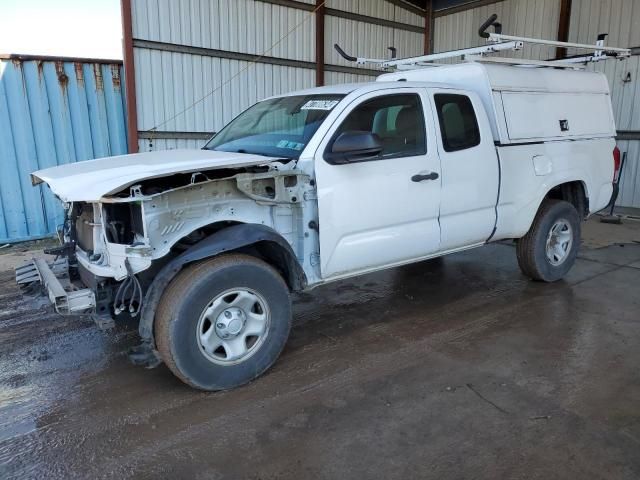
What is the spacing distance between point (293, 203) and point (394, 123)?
49.2 inches

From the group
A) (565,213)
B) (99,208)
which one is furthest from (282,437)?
(565,213)

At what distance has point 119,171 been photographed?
126 inches

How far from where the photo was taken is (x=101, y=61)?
328 inches

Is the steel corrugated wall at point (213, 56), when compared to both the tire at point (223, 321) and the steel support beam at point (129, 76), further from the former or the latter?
the tire at point (223, 321)

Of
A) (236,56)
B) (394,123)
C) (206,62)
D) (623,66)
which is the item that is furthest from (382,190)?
(623,66)

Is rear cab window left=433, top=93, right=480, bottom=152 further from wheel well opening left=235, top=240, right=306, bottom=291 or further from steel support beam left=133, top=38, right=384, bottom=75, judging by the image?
steel support beam left=133, top=38, right=384, bottom=75

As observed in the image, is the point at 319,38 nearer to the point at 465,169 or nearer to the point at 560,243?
the point at 560,243

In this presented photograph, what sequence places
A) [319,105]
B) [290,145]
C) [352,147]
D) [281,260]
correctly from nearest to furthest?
[352,147]
[281,260]
[290,145]
[319,105]

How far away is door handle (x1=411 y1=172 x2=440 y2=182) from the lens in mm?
4078

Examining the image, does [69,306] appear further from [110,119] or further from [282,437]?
[110,119]

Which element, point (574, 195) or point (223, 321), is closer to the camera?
point (223, 321)

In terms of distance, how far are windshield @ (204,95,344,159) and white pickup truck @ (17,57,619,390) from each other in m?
0.02

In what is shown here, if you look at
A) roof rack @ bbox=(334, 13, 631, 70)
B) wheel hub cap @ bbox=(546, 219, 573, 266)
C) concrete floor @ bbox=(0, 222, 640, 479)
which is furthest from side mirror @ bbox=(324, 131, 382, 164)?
wheel hub cap @ bbox=(546, 219, 573, 266)

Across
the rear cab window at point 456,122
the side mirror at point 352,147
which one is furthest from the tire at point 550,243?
the side mirror at point 352,147
